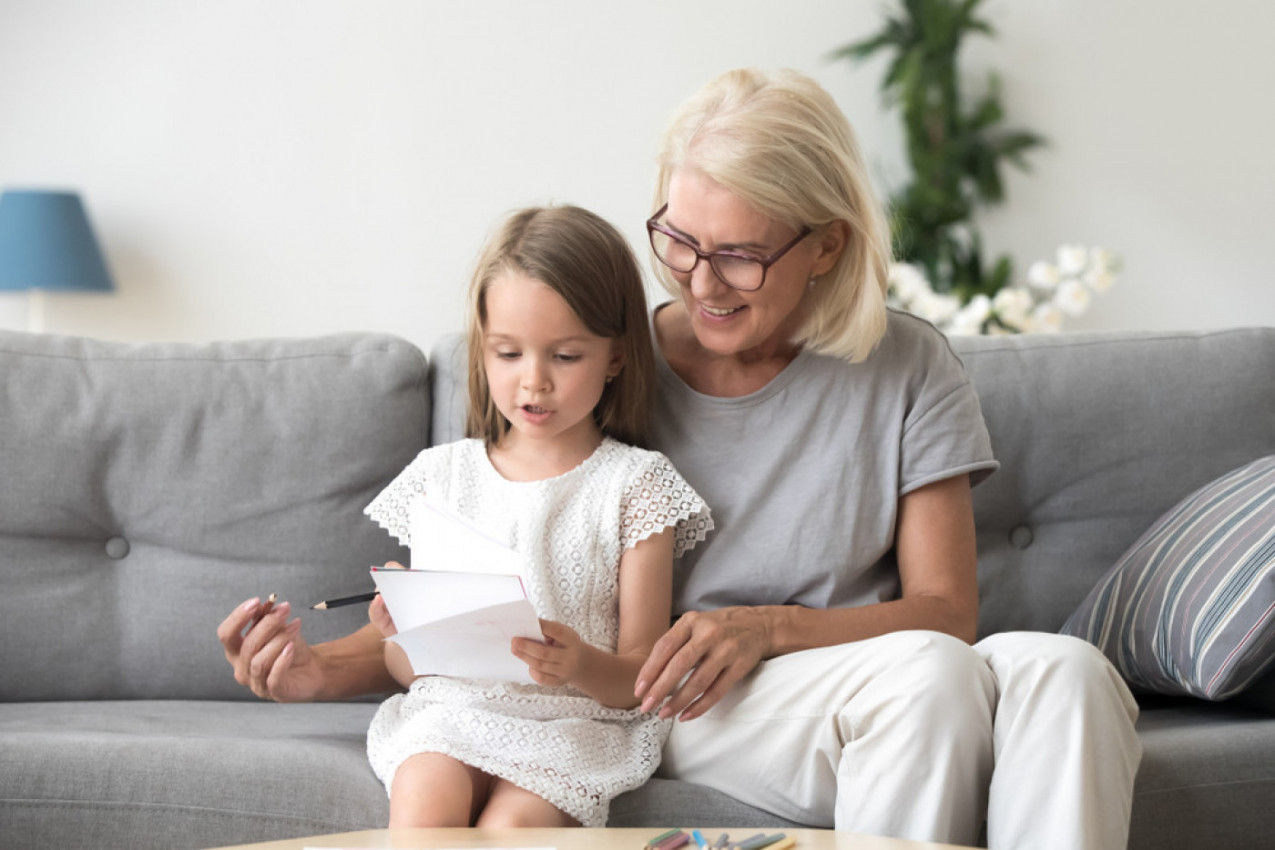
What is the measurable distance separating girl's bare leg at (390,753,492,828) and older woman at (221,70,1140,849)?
185mm

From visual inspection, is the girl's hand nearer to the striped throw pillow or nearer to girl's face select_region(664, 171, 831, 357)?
girl's face select_region(664, 171, 831, 357)

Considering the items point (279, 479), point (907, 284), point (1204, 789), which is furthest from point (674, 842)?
point (907, 284)

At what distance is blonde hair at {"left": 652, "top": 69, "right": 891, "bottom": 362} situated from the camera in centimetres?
145

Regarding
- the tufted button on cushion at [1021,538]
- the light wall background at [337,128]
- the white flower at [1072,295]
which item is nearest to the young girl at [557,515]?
the tufted button on cushion at [1021,538]

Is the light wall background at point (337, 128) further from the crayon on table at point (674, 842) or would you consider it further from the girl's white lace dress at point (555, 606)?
the crayon on table at point (674, 842)

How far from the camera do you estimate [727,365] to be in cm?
163

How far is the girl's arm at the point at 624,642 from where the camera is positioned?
1205 millimetres

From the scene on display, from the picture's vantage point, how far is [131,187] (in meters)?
3.11

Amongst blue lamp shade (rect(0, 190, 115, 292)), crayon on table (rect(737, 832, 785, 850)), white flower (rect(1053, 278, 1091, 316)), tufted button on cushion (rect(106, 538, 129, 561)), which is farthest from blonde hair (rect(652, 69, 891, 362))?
blue lamp shade (rect(0, 190, 115, 292))

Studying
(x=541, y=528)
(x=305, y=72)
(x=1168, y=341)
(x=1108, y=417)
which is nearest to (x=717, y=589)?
(x=541, y=528)

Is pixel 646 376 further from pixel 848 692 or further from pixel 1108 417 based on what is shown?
pixel 1108 417

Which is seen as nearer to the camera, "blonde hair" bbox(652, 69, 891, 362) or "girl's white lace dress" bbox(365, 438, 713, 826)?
"girl's white lace dress" bbox(365, 438, 713, 826)

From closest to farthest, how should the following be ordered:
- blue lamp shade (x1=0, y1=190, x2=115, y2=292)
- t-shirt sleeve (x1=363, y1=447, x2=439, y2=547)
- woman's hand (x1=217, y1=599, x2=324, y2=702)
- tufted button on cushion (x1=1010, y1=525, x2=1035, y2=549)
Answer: woman's hand (x1=217, y1=599, x2=324, y2=702) < t-shirt sleeve (x1=363, y1=447, x2=439, y2=547) < tufted button on cushion (x1=1010, y1=525, x2=1035, y2=549) < blue lamp shade (x1=0, y1=190, x2=115, y2=292)

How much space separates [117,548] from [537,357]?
789 millimetres
